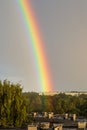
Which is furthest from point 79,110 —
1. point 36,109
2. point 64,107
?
point 36,109

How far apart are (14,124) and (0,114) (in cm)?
279

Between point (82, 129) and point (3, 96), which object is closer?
point (82, 129)

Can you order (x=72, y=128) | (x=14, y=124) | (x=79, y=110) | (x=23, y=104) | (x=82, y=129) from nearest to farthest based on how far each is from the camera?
1. (x=82, y=129)
2. (x=72, y=128)
3. (x=14, y=124)
4. (x=23, y=104)
5. (x=79, y=110)

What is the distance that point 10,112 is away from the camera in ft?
184

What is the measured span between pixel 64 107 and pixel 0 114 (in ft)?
207

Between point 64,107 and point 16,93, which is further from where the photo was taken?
point 64,107

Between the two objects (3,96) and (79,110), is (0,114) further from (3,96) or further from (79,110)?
(79,110)

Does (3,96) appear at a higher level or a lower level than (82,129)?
higher

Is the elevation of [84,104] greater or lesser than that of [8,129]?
greater

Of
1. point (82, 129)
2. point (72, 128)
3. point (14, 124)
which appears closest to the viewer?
point (82, 129)

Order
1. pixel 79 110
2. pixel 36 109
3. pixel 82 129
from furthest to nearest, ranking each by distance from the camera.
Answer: pixel 36 109, pixel 79 110, pixel 82 129

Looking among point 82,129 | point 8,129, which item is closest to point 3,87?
point 8,129

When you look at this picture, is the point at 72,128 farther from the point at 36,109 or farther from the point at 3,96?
the point at 36,109

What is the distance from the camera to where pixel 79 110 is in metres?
112
